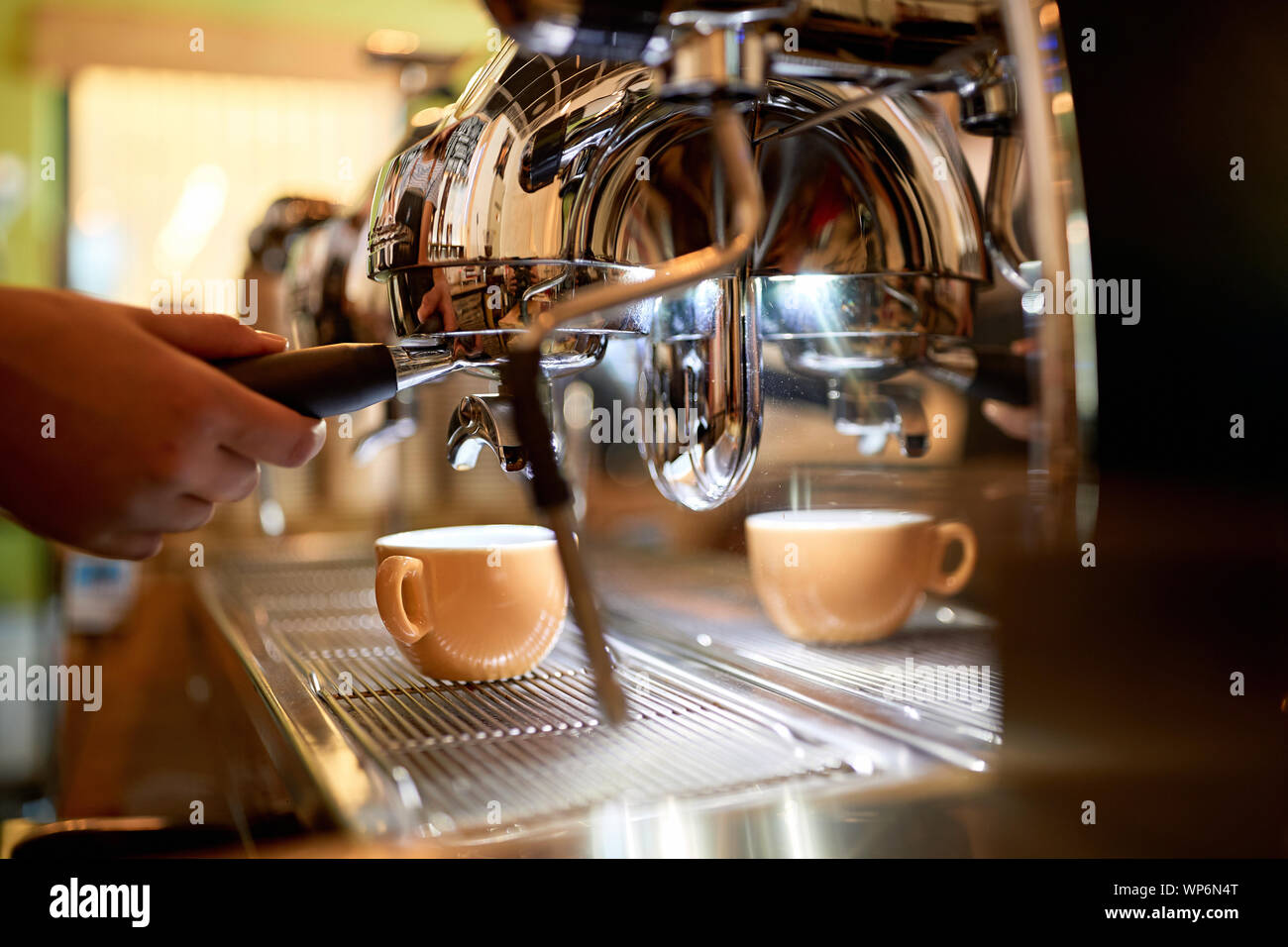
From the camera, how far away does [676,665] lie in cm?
61

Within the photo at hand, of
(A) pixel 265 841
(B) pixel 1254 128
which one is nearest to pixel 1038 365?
(B) pixel 1254 128

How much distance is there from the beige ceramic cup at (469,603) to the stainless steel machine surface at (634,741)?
16mm

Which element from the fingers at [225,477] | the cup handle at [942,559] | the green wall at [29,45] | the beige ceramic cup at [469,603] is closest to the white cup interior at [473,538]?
the beige ceramic cup at [469,603]

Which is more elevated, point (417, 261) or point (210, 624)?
point (417, 261)

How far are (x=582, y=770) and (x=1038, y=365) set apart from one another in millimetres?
254

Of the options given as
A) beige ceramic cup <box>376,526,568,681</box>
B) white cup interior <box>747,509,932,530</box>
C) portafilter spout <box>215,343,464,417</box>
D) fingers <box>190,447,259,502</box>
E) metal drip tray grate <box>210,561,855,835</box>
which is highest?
portafilter spout <box>215,343,464,417</box>

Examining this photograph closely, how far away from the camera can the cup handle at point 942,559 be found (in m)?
0.60

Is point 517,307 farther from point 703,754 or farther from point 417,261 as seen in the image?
point 703,754

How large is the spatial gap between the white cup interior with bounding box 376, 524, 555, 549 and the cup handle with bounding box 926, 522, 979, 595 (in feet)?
0.72

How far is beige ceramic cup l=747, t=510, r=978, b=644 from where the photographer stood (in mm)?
584

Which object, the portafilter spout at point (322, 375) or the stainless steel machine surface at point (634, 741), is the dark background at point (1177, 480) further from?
the portafilter spout at point (322, 375)

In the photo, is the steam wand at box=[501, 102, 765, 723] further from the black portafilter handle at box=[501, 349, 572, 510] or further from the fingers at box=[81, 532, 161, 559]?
the fingers at box=[81, 532, 161, 559]

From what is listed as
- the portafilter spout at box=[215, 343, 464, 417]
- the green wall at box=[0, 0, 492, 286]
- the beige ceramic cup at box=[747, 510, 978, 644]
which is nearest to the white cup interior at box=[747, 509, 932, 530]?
the beige ceramic cup at box=[747, 510, 978, 644]

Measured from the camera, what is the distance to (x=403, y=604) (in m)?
0.55
